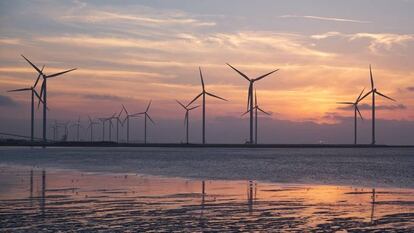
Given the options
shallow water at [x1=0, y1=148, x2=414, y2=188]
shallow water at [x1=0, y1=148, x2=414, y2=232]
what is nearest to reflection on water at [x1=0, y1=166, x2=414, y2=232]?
shallow water at [x1=0, y1=148, x2=414, y2=232]

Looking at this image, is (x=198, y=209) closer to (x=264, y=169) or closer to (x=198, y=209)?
(x=198, y=209)

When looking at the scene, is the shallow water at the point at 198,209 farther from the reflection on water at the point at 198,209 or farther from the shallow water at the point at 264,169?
the shallow water at the point at 264,169

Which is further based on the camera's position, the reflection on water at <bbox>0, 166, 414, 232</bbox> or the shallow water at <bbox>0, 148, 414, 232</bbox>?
the reflection on water at <bbox>0, 166, 414, 232</bbox>

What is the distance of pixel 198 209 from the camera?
2786 centimetres

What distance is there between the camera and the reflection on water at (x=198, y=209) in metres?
22.5

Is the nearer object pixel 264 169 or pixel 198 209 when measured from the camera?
pixel 198 209

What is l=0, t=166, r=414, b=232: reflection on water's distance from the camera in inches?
886

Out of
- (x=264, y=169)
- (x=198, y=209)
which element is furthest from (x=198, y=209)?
(x=264, y=169)

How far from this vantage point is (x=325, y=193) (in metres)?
38.4

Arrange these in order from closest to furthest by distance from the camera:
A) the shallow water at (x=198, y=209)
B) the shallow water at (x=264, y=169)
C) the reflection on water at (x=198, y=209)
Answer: the shallow water at (x=198, y=209) < the reflection on water at (x=198, y=209) < the shallow water at (x=264, y=169)

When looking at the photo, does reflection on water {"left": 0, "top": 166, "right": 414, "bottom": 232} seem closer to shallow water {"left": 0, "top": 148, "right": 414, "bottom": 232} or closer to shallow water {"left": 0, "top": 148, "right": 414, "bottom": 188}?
shallow water {"left": 0, "top": 148, "right": 414, "bottom": 232}

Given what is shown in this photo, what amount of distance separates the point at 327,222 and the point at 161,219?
6354 millimetres

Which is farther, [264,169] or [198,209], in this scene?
[264,169]

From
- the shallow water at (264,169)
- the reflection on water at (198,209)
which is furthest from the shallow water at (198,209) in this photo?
the shallow water at (264,169)
